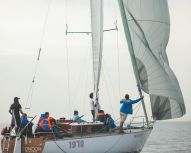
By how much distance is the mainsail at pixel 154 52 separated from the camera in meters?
20.0

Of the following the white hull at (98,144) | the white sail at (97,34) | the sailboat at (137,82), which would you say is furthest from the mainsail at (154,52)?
the white hull at (98,144)

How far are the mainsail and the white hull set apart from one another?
1.83m

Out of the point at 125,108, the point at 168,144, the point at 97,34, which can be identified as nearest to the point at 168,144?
the point at 168,144

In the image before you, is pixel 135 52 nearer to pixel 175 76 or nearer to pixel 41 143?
pixel 175 76

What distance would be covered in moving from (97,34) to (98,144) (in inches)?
233

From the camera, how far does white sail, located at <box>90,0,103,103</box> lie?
22.0 metres

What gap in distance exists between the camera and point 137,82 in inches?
818

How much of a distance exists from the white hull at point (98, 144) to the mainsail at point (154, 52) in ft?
5.99

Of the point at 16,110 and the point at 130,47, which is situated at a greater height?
the point at 130,47

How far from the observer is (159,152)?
31.8m

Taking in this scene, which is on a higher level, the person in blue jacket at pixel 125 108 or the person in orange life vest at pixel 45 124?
the person in blue jacket at pixel 125 108

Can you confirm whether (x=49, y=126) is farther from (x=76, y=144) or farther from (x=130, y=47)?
(x=130, y=47)

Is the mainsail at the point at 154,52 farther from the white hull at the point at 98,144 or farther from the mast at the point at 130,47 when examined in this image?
the white hull at the point at 98,144

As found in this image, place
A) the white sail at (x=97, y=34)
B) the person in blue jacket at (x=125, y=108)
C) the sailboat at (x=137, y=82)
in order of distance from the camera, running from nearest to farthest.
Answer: the sailboat at (x=137, y=82), the person in blue jacket at (x=125, y=108), the white sail at (x=97, y=34)
